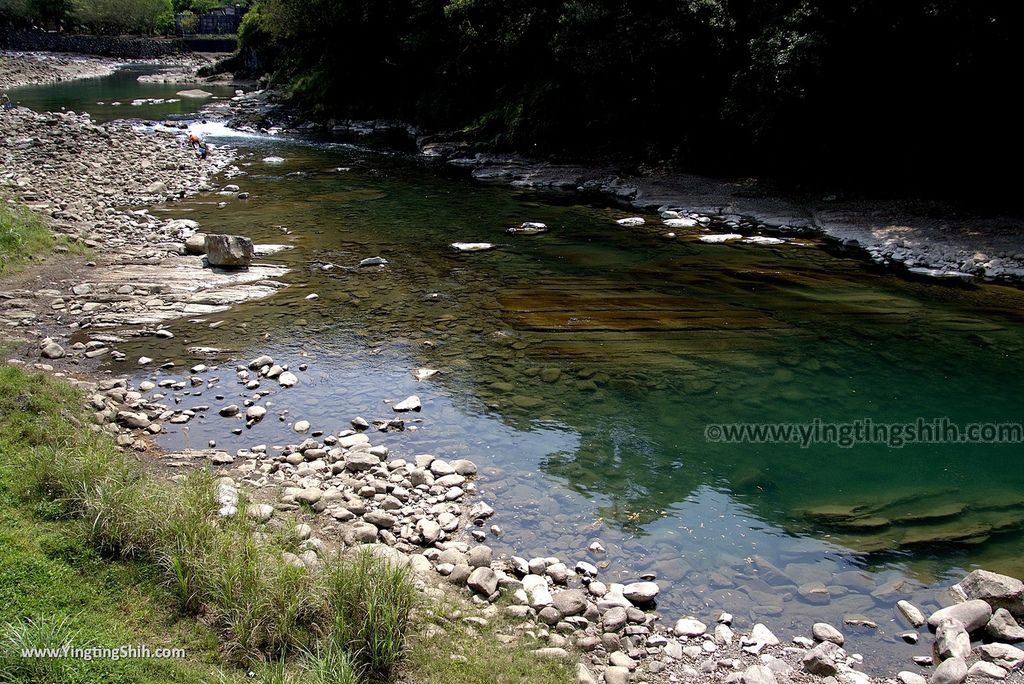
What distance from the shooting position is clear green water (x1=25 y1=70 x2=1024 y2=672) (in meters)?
6.99

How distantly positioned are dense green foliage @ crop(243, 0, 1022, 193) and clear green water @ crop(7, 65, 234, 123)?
48.3 feet

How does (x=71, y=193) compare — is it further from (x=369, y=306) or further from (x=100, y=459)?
(x=100, y=459)

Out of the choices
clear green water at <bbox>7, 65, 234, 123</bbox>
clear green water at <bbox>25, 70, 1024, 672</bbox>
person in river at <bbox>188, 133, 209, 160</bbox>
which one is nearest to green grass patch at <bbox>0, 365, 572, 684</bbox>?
clear green water at <bbox>25, 70, 1024, 672</bbox>

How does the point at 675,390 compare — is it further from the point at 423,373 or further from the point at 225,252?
the point at 225,252

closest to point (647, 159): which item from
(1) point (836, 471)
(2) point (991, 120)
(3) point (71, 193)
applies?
(2) point (991, 120)

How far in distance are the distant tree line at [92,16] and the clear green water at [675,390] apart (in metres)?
94.8

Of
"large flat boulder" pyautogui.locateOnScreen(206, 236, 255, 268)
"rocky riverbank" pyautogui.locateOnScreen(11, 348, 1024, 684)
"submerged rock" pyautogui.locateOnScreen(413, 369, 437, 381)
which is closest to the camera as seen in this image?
"rocky riverbank" pyautogui.locateOnScreen(11, 348, 1024, 684)

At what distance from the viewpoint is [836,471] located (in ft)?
27.6

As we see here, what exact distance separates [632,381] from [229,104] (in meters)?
39.6

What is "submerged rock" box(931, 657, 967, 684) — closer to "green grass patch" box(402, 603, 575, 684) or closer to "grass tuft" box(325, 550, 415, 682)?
"green grass patch" box(402, 603, 575, 684)

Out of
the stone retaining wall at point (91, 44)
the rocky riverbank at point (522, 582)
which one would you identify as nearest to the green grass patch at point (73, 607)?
the rocky riverbank at point (522, 582)

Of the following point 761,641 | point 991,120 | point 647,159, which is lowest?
point 761,641

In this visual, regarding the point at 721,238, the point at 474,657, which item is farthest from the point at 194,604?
the point at 721,238

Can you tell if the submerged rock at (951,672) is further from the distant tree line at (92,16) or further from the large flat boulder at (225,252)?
the distant tree line at (92,16)
